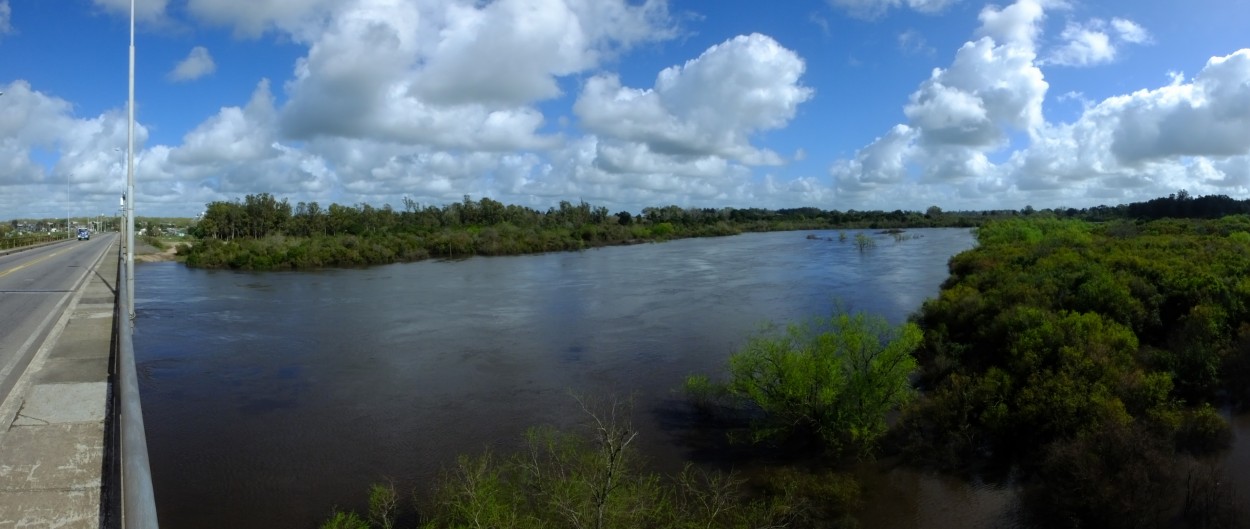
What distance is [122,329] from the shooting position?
9.66m

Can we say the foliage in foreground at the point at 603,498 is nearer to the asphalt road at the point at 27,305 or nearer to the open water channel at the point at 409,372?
the open water channel at the point at 409,372

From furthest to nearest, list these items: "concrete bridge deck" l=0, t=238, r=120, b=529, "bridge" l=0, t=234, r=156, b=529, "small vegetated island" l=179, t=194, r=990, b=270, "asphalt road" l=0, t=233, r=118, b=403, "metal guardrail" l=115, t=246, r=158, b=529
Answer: "small vegetated island" l=179, t=194, r=990, b=270 → "asphalt road" l=0, t=233, r=118, b=403 → "concrete bridge deck" l=0, t=238, r=120, b=529 → "bridge" l=0, t=234, r=156, b=529 → "metal guardrail" l=115, t=246, r=158, b=529

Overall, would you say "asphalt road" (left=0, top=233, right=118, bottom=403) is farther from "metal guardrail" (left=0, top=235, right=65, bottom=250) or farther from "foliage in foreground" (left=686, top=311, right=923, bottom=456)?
"metal guardrail" (left=0, top=235, right=65, bottom=250)

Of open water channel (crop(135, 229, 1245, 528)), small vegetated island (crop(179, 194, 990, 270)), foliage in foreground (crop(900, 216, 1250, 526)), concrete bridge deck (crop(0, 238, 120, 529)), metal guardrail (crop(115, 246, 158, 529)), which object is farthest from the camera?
small vegetated island (crop(179, 194, 990, 270))

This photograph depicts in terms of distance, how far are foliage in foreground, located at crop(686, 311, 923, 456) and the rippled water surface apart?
101 cm

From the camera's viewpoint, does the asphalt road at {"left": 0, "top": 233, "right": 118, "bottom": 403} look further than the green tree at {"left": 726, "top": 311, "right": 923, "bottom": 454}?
No

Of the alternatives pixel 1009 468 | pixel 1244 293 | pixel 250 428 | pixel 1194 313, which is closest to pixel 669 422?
pixel 1009 468

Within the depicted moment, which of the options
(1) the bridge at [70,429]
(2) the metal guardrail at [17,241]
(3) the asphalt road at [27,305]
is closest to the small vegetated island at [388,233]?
(2) the metal guardrail at [17,241]

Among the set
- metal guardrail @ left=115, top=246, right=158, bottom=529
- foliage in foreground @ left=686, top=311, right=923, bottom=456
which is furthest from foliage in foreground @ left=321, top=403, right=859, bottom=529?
metal guardrail @ left=115, top=246, right=158, bottom=529

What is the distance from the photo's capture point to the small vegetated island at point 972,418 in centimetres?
901

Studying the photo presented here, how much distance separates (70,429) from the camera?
7895 mm

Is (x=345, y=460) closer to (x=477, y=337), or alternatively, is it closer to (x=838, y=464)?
(x=838, y=464)

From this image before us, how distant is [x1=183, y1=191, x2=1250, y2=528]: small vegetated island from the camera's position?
9.01m

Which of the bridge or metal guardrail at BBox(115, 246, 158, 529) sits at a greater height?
metal guardrail at BBox(115, 246, 158, 529)
